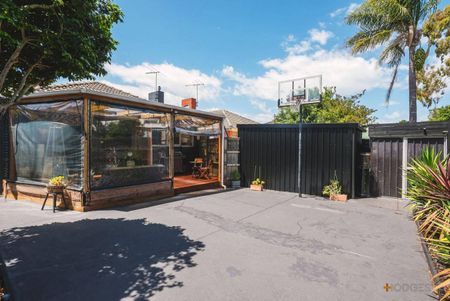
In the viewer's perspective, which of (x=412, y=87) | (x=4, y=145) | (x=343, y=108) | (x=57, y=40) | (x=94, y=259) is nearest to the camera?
(x=57, y=40)

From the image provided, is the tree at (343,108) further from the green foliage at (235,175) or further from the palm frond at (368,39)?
the green foliage at (235,175)

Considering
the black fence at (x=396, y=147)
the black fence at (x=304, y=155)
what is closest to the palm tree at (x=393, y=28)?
the black fence at (x=396, y=147)

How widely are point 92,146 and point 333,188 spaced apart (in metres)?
7.35

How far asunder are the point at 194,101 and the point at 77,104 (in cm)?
946

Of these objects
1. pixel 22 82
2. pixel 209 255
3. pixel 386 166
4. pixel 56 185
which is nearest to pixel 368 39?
pixel 386 166

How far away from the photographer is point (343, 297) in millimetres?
2488

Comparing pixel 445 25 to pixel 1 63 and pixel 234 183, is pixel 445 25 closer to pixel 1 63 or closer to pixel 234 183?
pixel 234 183

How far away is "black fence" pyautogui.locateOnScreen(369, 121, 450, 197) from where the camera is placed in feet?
22.1

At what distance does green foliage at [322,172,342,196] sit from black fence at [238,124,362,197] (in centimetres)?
16

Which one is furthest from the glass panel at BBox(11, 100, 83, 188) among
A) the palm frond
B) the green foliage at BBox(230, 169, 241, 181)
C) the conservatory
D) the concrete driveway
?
the palm frond

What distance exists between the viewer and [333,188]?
757 centimetres

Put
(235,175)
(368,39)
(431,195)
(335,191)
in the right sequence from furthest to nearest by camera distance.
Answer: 1. (368,39)
2. (235,175)
3. (335,191)
4. (431,195)

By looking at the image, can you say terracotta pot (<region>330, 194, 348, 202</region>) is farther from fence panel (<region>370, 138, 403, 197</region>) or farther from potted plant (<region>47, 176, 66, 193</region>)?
potted plant (<region>47, 176, 66, 193</region>)

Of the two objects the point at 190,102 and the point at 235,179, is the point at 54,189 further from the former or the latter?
the point at 190,102
